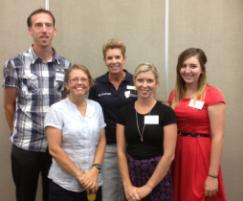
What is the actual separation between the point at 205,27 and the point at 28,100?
5.61 ft

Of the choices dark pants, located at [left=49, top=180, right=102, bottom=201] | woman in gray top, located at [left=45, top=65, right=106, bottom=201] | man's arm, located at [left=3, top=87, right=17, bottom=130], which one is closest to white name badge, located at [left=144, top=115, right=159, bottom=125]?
woman in gray top, located at [left=45, top=65, right=106, bottom=201]

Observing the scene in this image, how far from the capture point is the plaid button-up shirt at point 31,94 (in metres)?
2.38

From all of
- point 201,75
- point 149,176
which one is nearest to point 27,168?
point 149,176

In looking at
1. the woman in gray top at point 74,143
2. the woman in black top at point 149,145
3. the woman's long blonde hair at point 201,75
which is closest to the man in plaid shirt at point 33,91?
the woman in gray top at point 74,143

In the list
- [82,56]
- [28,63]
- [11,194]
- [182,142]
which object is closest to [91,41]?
[82,56]

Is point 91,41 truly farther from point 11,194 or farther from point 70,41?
point 11,194

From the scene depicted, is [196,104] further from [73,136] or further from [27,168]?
[27,168]

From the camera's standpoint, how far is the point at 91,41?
2.96m

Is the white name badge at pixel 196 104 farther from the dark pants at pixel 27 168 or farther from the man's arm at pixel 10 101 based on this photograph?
the man's arm at pixel 10 101

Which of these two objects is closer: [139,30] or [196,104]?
[196,104]

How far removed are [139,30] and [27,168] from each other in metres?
1.55

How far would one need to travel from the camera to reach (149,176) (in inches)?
85.6

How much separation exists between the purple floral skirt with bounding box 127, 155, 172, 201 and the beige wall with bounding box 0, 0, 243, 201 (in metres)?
1.04

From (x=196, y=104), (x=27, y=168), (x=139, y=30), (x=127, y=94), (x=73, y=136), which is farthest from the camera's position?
(x=139, y=30)
